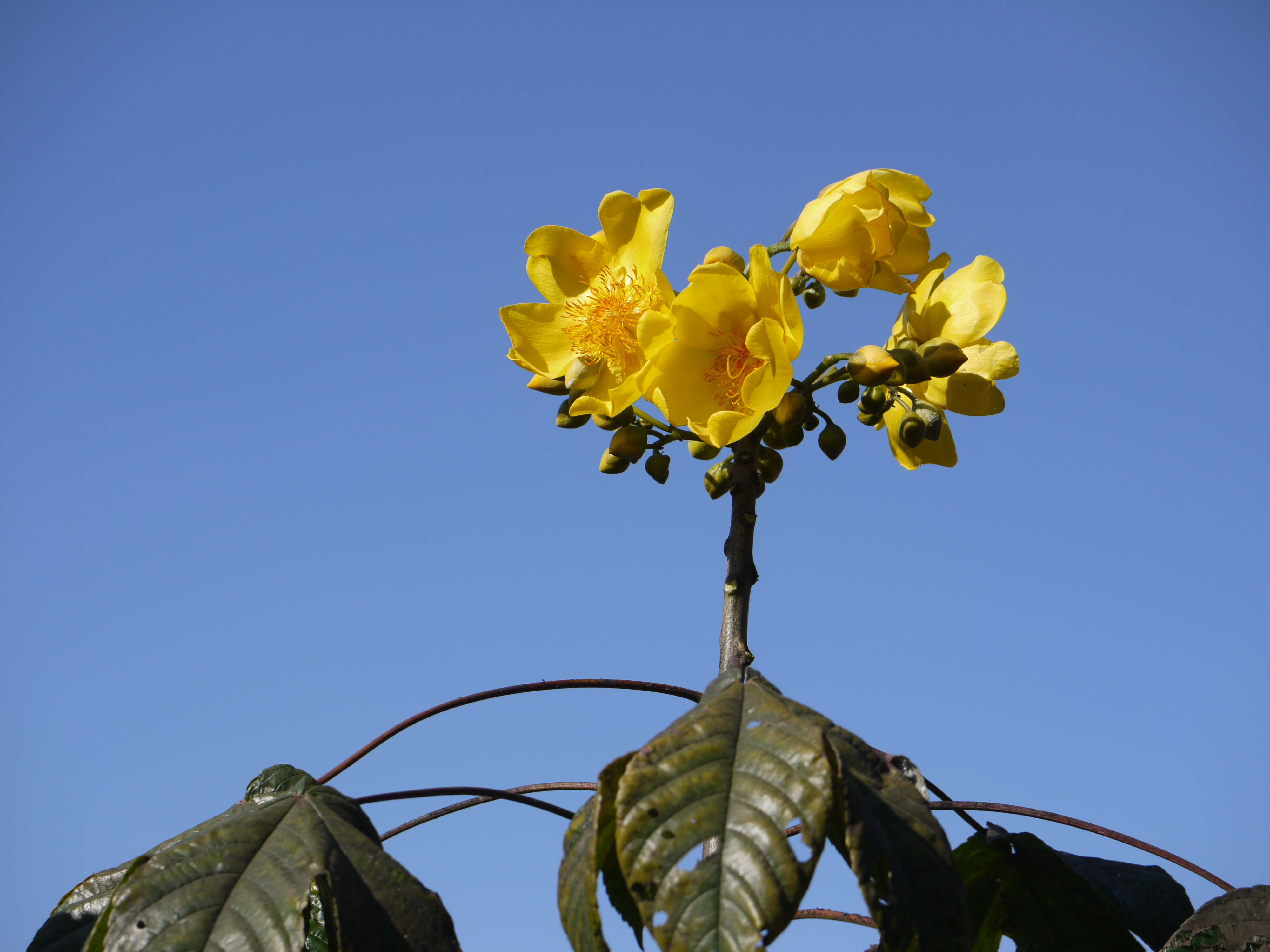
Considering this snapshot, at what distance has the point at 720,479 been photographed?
1564 millimetres

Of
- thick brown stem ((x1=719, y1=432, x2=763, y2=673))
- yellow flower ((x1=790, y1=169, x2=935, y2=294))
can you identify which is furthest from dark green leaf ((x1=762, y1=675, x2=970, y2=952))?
yellow flower ((x1=790, y1=169, x2=935, y2=294))

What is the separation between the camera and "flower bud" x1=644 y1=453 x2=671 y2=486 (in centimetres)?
163

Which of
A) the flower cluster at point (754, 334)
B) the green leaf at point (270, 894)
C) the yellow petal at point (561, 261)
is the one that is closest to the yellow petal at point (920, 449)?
the flower cluster at point (754, 334)

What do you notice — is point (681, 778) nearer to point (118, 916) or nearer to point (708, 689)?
point (708, 689)

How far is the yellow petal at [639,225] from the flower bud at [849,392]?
1.28 feet

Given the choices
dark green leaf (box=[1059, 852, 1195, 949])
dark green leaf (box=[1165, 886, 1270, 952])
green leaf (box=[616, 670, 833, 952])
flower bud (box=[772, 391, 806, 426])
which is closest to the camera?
green leaf (box=[616, 670, 833, 952])

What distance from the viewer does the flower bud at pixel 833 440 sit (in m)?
1.57

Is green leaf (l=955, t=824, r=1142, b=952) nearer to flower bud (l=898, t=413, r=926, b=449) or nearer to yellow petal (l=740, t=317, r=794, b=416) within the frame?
flower bud (l=898, t=413, r=926, b=449)

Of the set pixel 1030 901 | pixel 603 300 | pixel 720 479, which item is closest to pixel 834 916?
pixel 1030 901

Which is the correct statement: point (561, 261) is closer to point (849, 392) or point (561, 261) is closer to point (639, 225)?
point (639, 225)

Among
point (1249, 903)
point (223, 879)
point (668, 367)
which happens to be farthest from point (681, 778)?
point (1249, 903)

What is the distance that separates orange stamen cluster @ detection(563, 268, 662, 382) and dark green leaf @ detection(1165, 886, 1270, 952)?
1161 mm

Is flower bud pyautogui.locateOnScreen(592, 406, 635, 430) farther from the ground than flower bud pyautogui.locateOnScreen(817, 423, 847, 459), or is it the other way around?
flower bud pyautogui.locateOnScreen(592, 406, 635, 430)

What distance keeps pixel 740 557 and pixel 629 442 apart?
30 cm
